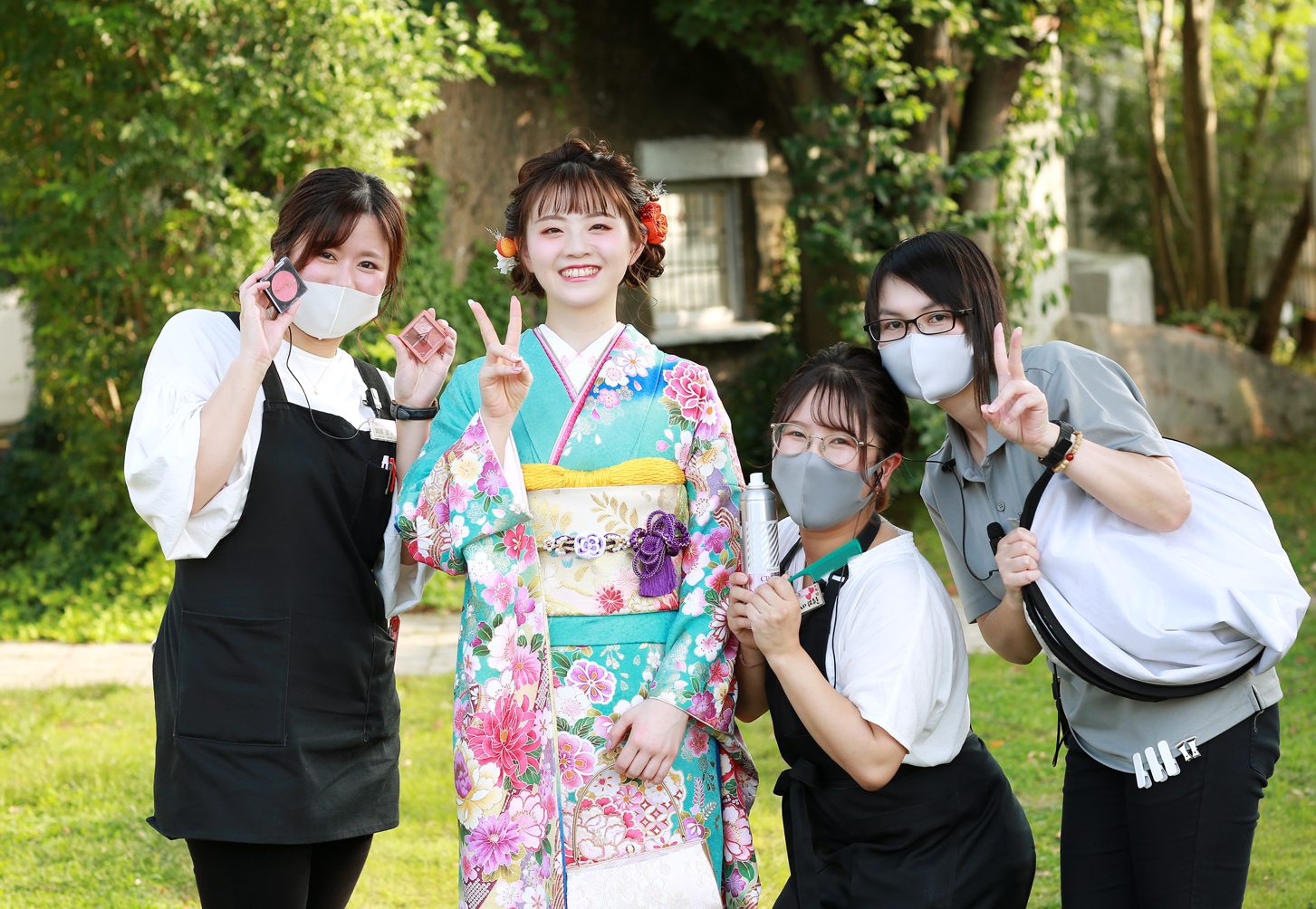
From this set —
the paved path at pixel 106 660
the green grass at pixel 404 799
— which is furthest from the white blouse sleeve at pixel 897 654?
the paved path at pixel 106 660

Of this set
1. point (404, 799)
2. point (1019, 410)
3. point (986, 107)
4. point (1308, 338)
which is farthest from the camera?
point (1308, 338)

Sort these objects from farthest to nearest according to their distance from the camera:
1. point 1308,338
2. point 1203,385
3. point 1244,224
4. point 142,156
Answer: point 1244,224
point 1308,338
point 1203,385
point 142,156

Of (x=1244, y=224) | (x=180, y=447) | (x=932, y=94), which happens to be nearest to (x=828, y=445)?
(x=180, y=447)

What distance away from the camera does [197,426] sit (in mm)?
2199

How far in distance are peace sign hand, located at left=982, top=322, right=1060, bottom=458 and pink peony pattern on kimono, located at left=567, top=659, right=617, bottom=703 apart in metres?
0.84

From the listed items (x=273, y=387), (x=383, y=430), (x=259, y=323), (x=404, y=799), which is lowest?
(x=404, y=799)

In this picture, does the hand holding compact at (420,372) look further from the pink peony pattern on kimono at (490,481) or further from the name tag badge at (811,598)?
the name tag badge at (811,598)

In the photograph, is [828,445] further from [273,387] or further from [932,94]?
[932,94]

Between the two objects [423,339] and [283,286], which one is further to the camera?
[423,339]

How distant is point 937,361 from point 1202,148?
11.6 meters

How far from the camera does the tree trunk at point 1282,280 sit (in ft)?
38.6

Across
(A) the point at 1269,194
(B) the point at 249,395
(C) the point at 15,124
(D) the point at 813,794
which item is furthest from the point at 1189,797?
(A) the point at 1269,194

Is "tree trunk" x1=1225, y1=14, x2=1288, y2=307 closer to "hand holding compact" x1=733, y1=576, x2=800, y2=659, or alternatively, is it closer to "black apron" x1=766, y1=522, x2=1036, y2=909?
"black apron" x1=766, y1=522, x2=1036, y2=909

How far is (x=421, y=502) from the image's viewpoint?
227 centimetres
